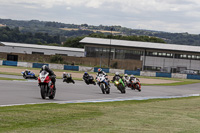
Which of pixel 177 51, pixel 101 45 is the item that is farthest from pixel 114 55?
pixel 177 51

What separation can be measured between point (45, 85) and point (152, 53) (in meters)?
85.8

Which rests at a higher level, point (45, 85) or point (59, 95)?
point (45, 85)

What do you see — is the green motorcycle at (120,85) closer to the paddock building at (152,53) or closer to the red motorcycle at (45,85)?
→ the red motorcycle at (45,85)

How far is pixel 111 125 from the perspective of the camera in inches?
415

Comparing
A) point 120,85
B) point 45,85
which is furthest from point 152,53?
point 45,85

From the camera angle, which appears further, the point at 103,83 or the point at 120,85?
the point at 120,85

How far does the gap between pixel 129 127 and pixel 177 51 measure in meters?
91.3

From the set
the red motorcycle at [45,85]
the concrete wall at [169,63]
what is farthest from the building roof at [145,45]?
the red motorcycle at [45,85]

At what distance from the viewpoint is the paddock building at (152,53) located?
96062 millimetres

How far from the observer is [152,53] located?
103625 millimetres

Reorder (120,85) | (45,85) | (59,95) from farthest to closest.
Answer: (120,85) → (59,95) → (45,85)

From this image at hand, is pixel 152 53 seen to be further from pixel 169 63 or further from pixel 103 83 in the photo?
pixel 103 83

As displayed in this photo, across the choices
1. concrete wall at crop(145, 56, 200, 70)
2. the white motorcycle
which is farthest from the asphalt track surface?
concrete wall at crop(145, 56, 200, 70)

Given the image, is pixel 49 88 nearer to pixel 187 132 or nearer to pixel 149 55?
pixel 187 132
